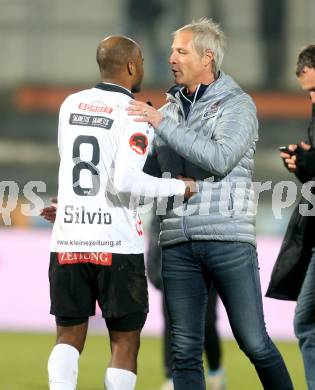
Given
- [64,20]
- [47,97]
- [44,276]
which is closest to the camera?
[44,276]

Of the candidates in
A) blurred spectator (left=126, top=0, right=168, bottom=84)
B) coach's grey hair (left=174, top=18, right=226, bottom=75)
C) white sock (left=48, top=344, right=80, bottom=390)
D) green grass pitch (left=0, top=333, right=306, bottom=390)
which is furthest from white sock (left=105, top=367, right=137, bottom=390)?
blurred spectator (left=126, top=0, right=168, bottom=84)

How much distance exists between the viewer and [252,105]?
13.1 ft

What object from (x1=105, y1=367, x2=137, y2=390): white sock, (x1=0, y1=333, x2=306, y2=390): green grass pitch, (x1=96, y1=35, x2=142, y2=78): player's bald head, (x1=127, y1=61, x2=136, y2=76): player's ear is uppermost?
(x1=96, y1=35, x2=142, y2=78): player's bald head

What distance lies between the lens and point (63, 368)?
3.83 m

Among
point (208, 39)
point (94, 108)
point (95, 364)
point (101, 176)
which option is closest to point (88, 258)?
point (101, 176)

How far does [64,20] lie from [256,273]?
1159 cm

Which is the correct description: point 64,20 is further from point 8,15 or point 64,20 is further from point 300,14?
point 300,14

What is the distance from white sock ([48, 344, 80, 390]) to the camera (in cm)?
382

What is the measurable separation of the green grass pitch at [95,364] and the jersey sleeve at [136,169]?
2283 millimetres

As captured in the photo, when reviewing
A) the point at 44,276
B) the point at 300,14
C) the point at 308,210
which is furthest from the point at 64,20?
the point at 308,210

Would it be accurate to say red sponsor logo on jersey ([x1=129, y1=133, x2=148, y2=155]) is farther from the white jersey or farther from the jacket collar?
the jacket collar

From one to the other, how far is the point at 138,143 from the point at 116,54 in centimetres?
37

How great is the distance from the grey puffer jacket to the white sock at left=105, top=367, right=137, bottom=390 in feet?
1.76

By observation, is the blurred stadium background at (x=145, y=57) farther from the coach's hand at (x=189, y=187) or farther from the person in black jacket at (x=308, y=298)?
the coach's hand at (x=189, y=187)
